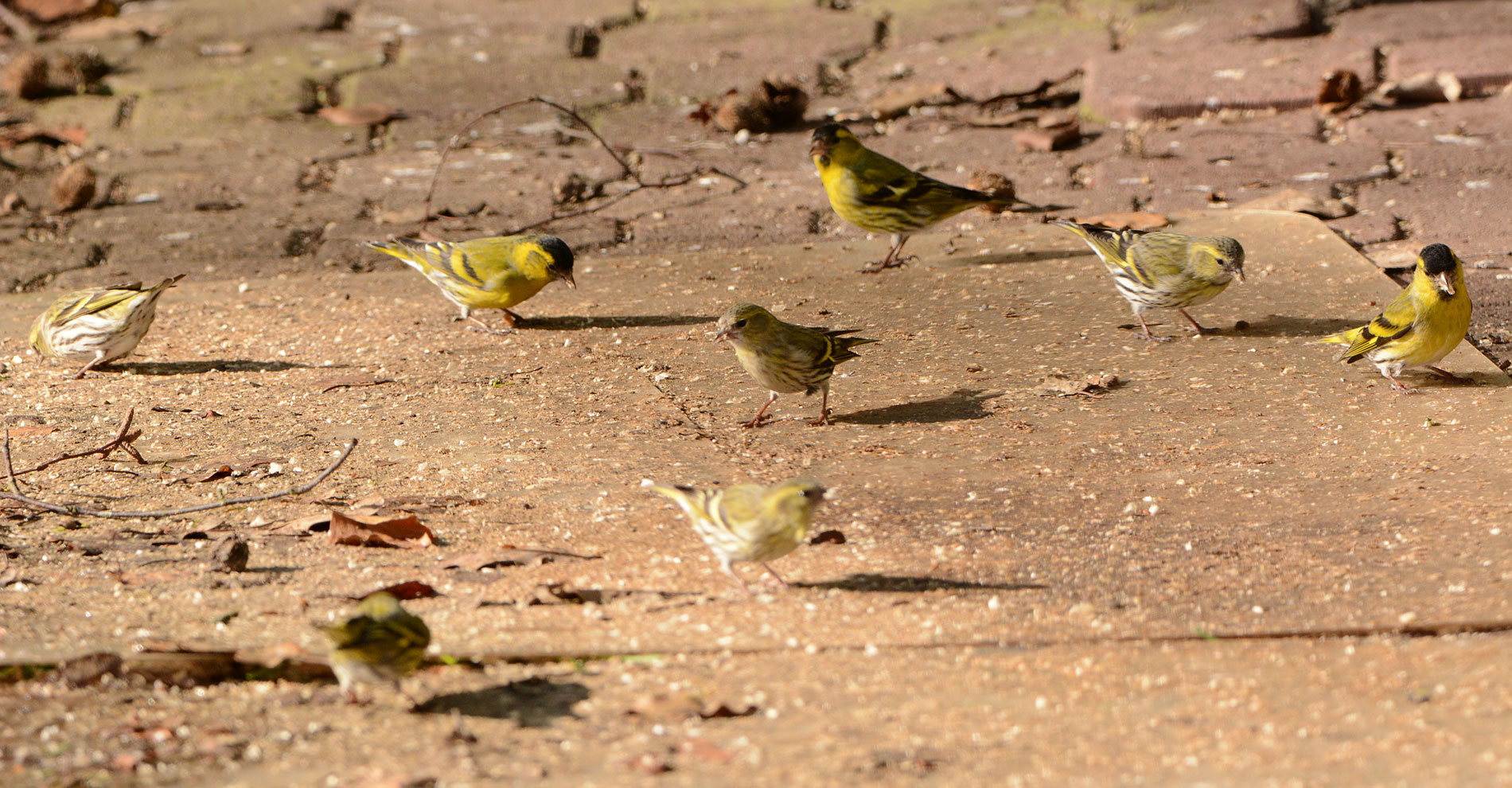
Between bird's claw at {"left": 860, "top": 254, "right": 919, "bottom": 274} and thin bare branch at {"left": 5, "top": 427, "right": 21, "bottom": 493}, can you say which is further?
bird's claw at {"left": 860, "top": 254, "right": 919, "bottom": 274}

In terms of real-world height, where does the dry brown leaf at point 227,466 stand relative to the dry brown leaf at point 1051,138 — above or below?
below

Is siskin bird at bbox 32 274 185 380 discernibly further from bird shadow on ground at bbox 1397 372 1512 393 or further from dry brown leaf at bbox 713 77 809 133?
bird shadow on ground at bbox 1397 372 1512 393

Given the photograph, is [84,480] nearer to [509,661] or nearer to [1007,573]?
[509,661]

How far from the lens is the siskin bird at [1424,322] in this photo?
184 inches

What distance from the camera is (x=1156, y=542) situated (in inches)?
148

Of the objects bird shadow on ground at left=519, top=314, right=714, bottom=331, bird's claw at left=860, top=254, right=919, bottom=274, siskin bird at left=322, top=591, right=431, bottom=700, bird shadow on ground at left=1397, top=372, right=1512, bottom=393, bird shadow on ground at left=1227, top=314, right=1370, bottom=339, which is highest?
siskin bird at left=322, top=591, right=431, bottom=700

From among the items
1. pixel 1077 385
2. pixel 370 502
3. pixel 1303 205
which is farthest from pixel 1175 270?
pixel 370 502

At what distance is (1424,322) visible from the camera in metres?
4.67

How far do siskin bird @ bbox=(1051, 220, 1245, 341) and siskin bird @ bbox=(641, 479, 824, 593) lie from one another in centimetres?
239

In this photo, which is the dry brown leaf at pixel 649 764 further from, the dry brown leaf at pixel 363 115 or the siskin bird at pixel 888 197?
the dry brown leaf at pixel 363 115

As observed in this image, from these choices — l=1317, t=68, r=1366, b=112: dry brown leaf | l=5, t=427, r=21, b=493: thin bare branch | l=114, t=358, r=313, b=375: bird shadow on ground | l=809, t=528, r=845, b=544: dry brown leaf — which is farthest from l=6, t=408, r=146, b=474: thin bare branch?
l=1317, t=68, r=1366, b=112: dry brown leaf

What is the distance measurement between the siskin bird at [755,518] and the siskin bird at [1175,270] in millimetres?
2394

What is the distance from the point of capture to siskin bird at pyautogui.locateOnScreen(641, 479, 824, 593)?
3340 mm

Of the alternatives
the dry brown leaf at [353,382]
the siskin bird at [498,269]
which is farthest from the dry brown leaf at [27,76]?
the dry brown leaf at [353,382]
